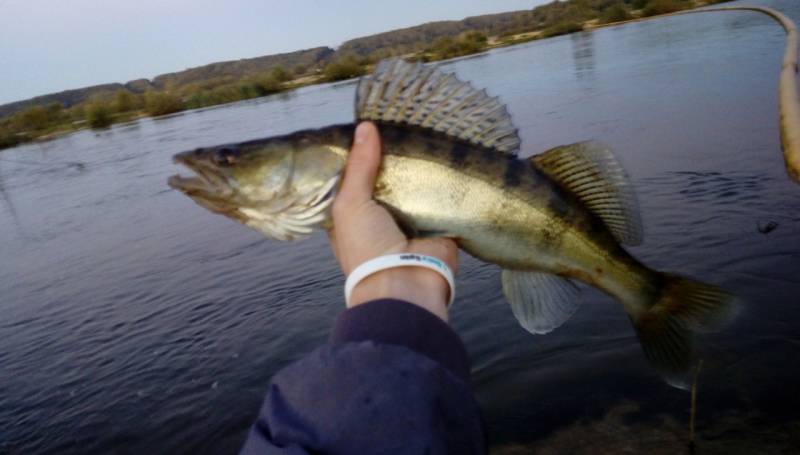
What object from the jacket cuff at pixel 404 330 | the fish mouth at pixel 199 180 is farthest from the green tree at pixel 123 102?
the jacket cuff at pixel 404 330

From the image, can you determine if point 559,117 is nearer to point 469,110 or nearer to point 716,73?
point 716,73

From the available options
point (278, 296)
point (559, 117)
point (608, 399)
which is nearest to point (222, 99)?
point (559, 117)

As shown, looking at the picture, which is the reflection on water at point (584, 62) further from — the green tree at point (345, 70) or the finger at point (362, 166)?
the green tree at point (345, 70)

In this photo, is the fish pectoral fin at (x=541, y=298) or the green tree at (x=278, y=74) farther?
the green tree at (x=278, y=74)

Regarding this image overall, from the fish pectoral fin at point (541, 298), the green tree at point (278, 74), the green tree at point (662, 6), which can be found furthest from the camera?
the green tree at point (278, 74)

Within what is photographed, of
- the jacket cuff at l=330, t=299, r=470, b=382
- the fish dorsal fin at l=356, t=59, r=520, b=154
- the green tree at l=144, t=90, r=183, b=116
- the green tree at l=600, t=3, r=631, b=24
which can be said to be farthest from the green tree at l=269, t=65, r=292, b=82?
the jacket cuff at l=330, t=299, r=470, b=382
